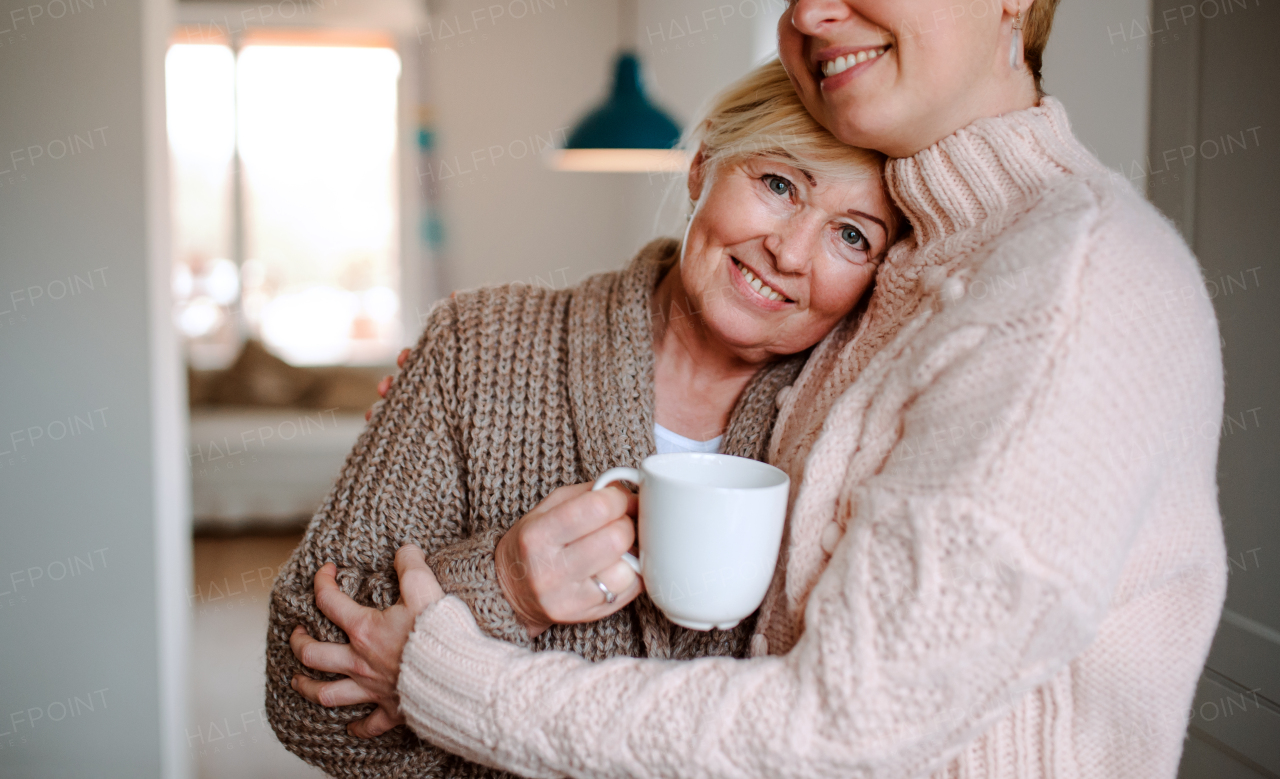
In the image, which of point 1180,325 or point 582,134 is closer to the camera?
point 1180,325

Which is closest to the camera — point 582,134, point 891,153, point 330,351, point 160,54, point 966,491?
point 966,491

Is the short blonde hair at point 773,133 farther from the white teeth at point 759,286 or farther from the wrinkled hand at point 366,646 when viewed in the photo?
the wrinkled hand at point 366,646

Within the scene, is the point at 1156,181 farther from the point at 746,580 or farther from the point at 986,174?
the point at 746,580

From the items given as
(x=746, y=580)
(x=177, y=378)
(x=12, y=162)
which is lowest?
(x=177, y=378)

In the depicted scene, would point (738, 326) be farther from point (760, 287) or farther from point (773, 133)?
point (773, 133)

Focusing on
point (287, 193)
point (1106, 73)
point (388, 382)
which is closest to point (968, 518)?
point (388, 382)

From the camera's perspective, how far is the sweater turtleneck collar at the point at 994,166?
71 centimetres

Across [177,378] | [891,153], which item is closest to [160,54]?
→ [177,378]

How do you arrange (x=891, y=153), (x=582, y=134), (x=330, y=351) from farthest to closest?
(x=330, y=351)
(x=582, y=134)
(x=891, y=153)

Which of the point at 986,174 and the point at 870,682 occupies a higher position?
the point at 986,174

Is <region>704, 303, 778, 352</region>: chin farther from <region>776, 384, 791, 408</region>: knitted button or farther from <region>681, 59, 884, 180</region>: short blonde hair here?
<region>681, 59, 884, 180</region>: short blonde hair

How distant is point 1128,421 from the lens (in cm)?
56

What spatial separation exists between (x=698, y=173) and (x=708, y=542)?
62 centimetres

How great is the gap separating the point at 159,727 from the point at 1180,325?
1.87 meters
